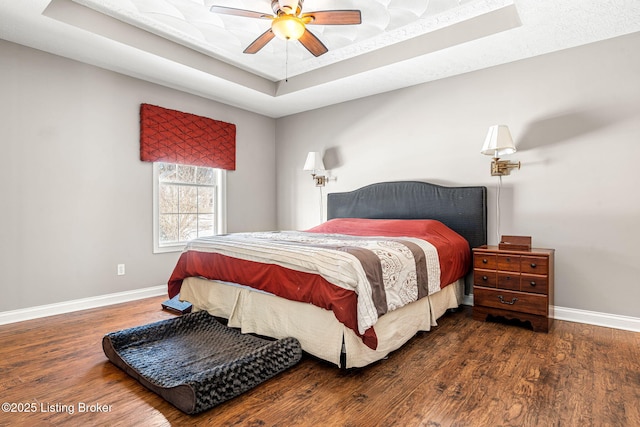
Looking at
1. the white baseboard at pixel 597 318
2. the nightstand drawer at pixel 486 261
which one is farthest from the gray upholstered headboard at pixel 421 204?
the white baseboard at pixel 597 318

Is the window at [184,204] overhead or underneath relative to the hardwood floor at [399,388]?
overhead

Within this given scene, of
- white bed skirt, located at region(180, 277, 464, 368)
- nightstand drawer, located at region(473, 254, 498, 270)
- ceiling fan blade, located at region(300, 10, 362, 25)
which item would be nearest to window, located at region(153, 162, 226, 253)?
white bed skirt, located at region(180, 277, 464, 368)

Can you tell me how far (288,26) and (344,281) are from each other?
1.81 metres

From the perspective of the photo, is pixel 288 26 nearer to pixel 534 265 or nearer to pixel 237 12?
pixel 237 12

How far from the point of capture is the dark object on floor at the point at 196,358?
1.73 metres

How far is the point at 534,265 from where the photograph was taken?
2830 mm

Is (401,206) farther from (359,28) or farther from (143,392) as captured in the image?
(143,392)

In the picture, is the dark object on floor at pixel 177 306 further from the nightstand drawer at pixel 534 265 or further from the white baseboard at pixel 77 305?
the nightstand drawer at pixel 534 265

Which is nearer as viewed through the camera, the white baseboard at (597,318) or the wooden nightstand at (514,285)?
the wooden nightstand at (514,285)

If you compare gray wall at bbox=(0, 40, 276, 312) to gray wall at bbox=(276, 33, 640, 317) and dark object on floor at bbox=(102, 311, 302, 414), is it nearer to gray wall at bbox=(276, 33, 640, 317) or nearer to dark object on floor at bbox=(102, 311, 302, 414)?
dark object on floor at bbox=(102, 311, 302, 414)

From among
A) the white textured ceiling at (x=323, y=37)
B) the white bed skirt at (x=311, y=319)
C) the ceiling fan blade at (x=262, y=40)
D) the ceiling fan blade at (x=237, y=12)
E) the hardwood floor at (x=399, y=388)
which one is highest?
the white textured ceiling at (x=323, y=37)

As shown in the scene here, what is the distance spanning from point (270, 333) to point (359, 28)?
2.83m

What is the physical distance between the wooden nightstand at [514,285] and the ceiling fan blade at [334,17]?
7.22ft

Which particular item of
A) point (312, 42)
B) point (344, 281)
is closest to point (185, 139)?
point (312, 42)
